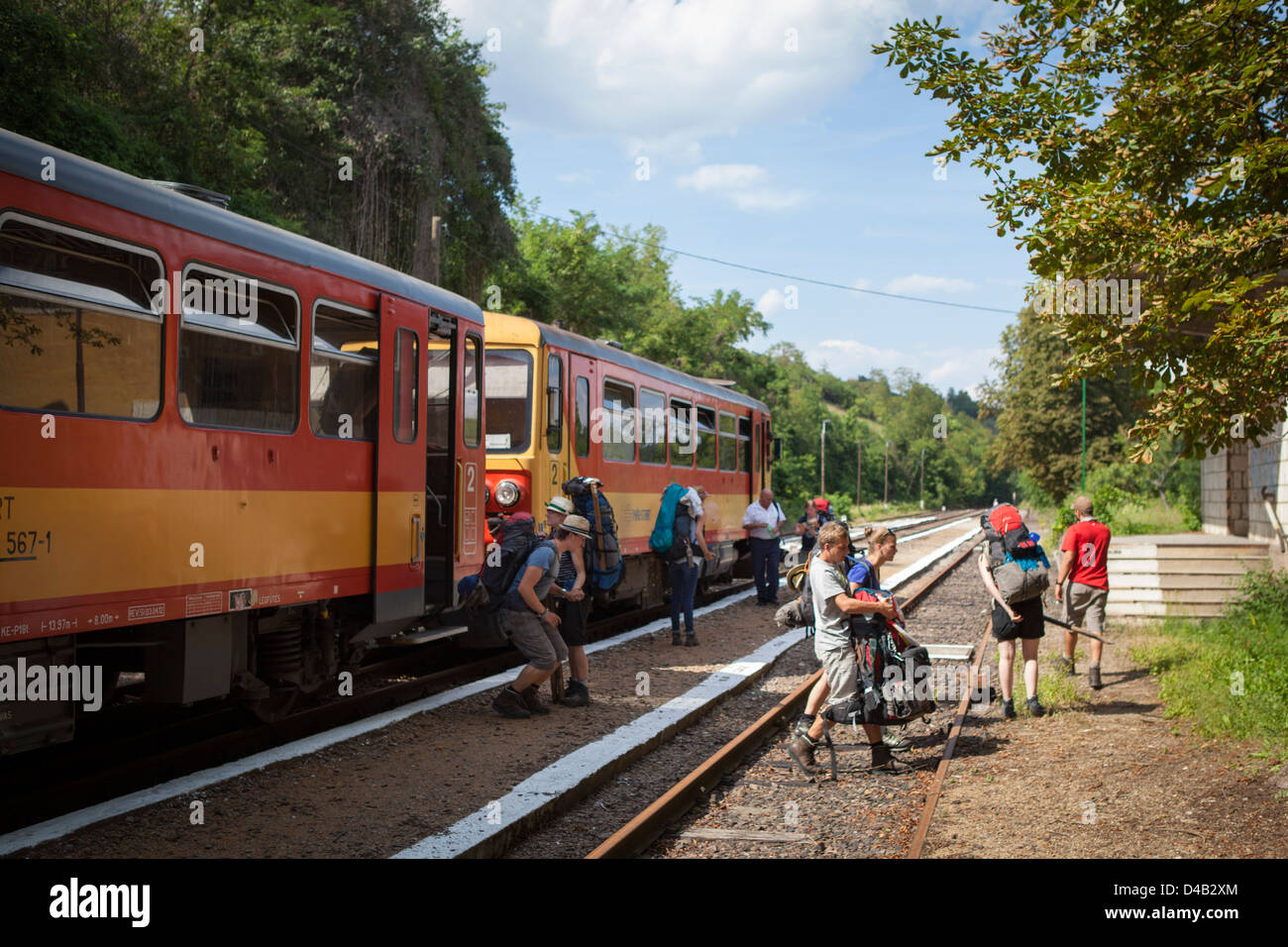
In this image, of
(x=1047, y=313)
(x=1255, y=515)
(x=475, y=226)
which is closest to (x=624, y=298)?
(x=475, y=226)

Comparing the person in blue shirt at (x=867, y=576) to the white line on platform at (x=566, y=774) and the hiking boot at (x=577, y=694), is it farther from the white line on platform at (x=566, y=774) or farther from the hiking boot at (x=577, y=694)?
the hiking boot at (x=577, y=694)

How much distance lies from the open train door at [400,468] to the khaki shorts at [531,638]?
0.92 meters

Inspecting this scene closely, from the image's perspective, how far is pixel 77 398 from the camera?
5.46 meters

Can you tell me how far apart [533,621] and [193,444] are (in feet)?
10.1

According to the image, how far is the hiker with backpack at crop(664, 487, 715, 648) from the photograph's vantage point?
41.8 ft

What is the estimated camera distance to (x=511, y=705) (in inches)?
336

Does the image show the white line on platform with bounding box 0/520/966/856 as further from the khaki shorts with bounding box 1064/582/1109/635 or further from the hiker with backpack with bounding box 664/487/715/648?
the khaki shorts with bounding box 1064/582/1109/635

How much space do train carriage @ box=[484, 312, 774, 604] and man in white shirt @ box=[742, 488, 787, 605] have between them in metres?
0.72

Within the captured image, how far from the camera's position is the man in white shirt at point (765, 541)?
56.6ft

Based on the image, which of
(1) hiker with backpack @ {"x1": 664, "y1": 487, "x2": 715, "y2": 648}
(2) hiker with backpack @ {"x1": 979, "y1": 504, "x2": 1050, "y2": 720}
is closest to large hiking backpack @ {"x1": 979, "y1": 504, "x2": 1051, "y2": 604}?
(2) hiker with backpack @ {"x1": 979, "y1": 504, "x2": 1050, "y2": 720}

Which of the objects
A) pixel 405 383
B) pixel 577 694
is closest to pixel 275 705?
pixel 577 694

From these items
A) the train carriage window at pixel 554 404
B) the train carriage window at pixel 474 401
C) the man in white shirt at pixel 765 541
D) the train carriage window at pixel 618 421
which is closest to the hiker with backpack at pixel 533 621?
the train carriage window at pixel 474 401

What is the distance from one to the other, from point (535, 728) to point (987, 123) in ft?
19.2
